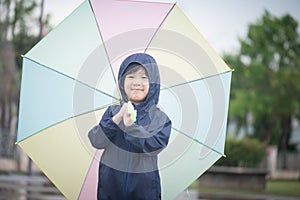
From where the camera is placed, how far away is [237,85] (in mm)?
37688

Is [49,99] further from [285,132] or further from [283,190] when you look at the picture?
[285,132]

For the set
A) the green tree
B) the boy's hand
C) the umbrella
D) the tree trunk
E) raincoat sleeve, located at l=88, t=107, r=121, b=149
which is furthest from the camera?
the tree trunk

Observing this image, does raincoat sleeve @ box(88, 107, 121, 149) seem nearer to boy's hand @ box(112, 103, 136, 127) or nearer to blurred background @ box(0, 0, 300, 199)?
boy's hand @ box(112, 103, 136, 127)

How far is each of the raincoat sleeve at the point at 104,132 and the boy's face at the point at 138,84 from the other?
0.64ft

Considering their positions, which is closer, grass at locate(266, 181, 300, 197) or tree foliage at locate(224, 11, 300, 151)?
grass at locate(266, 181, 300, 197)

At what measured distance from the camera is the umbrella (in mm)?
4438

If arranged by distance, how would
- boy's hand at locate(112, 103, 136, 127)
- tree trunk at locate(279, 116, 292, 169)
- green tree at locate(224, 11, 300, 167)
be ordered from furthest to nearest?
tree trunk at locate(279, 116, 292, 169)
green tree at locate(224, 11, 300, 167)
boy's hand at locate(112, 103, 136, 127)

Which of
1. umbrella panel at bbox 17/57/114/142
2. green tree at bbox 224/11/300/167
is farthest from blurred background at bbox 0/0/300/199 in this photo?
umbrella panel at bbox 17/57/114/142

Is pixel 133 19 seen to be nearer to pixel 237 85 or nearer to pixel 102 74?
pixel 102 74

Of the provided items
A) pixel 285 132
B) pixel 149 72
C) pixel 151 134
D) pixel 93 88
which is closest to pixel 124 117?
pixel 151 134

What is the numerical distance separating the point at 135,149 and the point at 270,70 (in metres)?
32.2

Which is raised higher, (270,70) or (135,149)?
(270,70)

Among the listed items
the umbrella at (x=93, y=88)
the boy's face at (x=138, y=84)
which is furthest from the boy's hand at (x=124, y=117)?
the umbrella at (x=93, y=88)

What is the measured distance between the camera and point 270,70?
3544 cm
